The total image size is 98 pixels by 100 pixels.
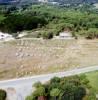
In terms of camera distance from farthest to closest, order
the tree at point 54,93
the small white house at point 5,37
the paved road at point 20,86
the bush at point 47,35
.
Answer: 1. the small white house at point 5,37
2. the bush at point 47,35
3. the paved road at point 20,86
4. the tree at point 54,93

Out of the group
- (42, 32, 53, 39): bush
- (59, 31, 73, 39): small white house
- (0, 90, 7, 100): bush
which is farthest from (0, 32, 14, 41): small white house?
(0, 90, 7, 100): bush

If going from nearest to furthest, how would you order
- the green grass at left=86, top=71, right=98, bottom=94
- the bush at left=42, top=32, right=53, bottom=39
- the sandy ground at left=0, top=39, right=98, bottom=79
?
the green grass at left=86, top=71, right=98, bottom=94 → the sandy ground at left=0, top=39, right=98, bottom=79 → the bush at left=42, top=32, right=53, bottom=39

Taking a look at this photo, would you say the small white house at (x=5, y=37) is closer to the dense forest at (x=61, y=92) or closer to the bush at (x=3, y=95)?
the bush at (x=3, y=95)

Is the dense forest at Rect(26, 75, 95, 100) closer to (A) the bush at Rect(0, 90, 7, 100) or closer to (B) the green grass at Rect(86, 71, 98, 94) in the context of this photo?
(A) the bush at Rect(0, 90, 7, 100)

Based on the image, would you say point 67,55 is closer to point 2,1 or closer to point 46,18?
point 46,18

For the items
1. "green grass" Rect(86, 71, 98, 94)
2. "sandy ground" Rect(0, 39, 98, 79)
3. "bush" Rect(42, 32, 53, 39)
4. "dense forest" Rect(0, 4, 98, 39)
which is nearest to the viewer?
"green grass" Rect(86, 71, 98, 94)

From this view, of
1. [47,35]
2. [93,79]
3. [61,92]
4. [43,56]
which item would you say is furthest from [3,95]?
[47,35]

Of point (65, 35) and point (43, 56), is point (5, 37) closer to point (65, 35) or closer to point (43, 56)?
point (65, 35)

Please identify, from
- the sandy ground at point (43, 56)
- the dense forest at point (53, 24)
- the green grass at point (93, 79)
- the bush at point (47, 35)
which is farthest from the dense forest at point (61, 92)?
the dense forest at point (53, 24)

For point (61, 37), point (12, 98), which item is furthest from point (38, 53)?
point (12, 98)
